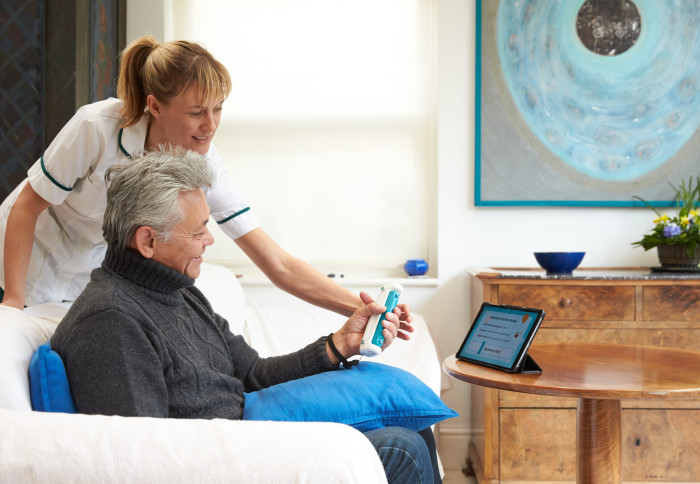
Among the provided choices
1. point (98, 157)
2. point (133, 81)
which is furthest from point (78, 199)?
point (133, 81)

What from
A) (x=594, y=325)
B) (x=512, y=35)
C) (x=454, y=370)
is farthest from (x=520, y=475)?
(x=512, y=35)

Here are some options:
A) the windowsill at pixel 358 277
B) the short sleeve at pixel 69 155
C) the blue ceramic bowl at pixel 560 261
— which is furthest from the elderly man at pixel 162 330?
the windowsill at pixel 358 277

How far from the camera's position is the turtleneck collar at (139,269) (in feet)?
4.41

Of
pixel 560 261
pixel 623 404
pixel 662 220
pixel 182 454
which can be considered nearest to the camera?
pixel 182 454

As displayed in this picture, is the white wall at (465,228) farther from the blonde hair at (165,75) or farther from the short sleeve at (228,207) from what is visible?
the blonde hair at (165,75)

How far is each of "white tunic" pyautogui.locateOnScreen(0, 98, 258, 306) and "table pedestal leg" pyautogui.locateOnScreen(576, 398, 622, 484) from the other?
3.45 ft

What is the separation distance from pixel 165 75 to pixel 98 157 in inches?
10.8

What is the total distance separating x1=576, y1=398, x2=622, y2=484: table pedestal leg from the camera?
179 cm

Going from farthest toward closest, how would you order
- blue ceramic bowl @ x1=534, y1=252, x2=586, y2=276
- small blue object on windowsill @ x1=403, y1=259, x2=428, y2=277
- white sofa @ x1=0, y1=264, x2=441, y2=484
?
small blue object on windowsill @ x1=403, y1=259, x2=428, y2=277 < blue ceramic bowl @ x1=534, y1=252, x2=586, y2=276 < white sofa @ x1=0, y1=264, x2=441, y2=484

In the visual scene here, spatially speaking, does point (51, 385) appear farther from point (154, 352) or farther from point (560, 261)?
point (560, 261)

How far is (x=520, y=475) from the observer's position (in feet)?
8.94

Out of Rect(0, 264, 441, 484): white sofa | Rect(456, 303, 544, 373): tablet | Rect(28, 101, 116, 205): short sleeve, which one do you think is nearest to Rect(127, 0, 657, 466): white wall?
Rect(456, 303, 544, 373): tablet

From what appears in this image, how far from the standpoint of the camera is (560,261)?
9.27 ft

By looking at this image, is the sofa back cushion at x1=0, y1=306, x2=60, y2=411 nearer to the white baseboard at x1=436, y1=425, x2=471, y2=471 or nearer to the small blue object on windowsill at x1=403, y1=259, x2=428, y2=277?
the small blue object on windowsill at x1=403, y1=259, x2=428, y2=277
